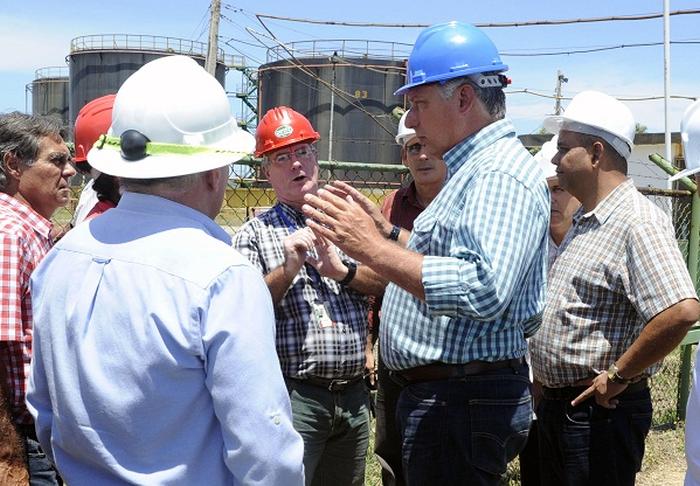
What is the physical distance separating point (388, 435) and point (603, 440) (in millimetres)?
1065

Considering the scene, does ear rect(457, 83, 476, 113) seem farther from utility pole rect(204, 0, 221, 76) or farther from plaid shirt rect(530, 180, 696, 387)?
utility pole rect(204, 0, 221, 76)

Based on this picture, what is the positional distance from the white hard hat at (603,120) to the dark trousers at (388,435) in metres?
1.52

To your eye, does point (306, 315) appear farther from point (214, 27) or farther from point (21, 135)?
point (214, 27)

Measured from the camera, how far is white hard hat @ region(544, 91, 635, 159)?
362 cm

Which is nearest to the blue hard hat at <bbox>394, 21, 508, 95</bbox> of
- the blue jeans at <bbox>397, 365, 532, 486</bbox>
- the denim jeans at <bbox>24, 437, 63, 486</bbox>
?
the blue jeans at <bbox>397, 365, 532, 486</bbox>

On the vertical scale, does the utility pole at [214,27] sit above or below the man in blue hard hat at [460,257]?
above

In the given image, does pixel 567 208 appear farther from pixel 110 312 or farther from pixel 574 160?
pixel 110 312

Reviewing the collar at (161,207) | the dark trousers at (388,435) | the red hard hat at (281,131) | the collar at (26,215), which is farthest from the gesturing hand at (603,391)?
the collar at (26,215)

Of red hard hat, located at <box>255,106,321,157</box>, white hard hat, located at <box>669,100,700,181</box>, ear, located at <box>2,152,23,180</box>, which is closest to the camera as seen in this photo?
white hard hat, located at <box>669,100,700,181</box>

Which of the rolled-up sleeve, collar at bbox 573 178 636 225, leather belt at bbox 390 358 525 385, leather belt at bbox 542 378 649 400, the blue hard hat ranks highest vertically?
the blue hard hat

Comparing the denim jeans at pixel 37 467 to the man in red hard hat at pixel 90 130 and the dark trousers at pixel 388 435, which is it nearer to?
the man in red hard hat at pixel 90 130

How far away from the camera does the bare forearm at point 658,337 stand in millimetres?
3223

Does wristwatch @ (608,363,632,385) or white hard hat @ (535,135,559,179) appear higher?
white hard hat @ (535,135,559,179)

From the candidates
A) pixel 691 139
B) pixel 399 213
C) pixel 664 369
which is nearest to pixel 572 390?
pixel 691 139
